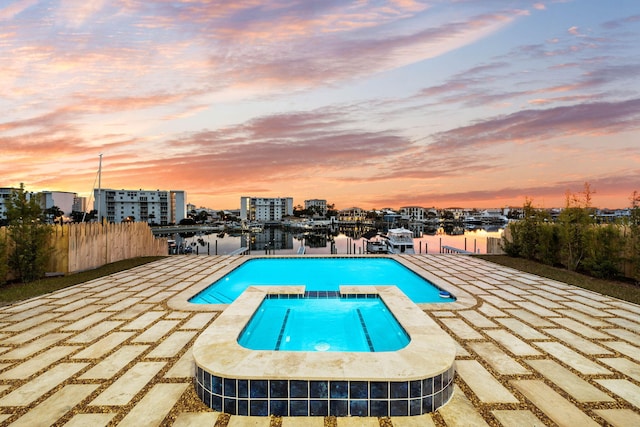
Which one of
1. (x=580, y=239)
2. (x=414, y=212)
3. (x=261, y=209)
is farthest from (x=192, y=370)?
(x=414, y=212)

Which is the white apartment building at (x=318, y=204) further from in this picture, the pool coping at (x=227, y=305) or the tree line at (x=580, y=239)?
the pool coping at (x=227, y=305)

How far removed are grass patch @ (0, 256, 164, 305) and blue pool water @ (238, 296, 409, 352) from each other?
20.3 ft

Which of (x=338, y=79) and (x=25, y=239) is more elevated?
(x=338, y=79)

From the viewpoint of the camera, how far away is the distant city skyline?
1008cm

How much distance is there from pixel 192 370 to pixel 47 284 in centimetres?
797

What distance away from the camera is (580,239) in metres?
10.7

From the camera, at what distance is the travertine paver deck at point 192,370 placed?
9.78 feet

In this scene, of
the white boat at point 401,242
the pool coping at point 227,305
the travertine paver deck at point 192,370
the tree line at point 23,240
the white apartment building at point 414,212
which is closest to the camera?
the travertine paver deck at point 192,370

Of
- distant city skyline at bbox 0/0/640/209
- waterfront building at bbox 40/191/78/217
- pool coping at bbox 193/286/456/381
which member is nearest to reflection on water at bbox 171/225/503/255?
distant city skyline at bbox 0/0/640/209

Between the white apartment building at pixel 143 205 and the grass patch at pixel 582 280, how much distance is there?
3259 inches

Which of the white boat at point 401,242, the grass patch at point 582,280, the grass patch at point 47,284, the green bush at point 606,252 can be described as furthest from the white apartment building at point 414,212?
the grass patch at point 47,284

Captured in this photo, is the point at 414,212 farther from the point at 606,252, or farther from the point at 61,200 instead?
the point at 606,252

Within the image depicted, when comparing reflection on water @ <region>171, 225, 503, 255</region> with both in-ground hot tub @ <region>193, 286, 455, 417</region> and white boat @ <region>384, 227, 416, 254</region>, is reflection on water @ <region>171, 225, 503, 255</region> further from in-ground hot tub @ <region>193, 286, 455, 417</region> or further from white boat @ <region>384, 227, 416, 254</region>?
in-ground hot tub @ <region>193, 286, 455, 417</region>

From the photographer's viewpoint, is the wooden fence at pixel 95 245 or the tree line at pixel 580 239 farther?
the wooden fence at pixel 95 245
